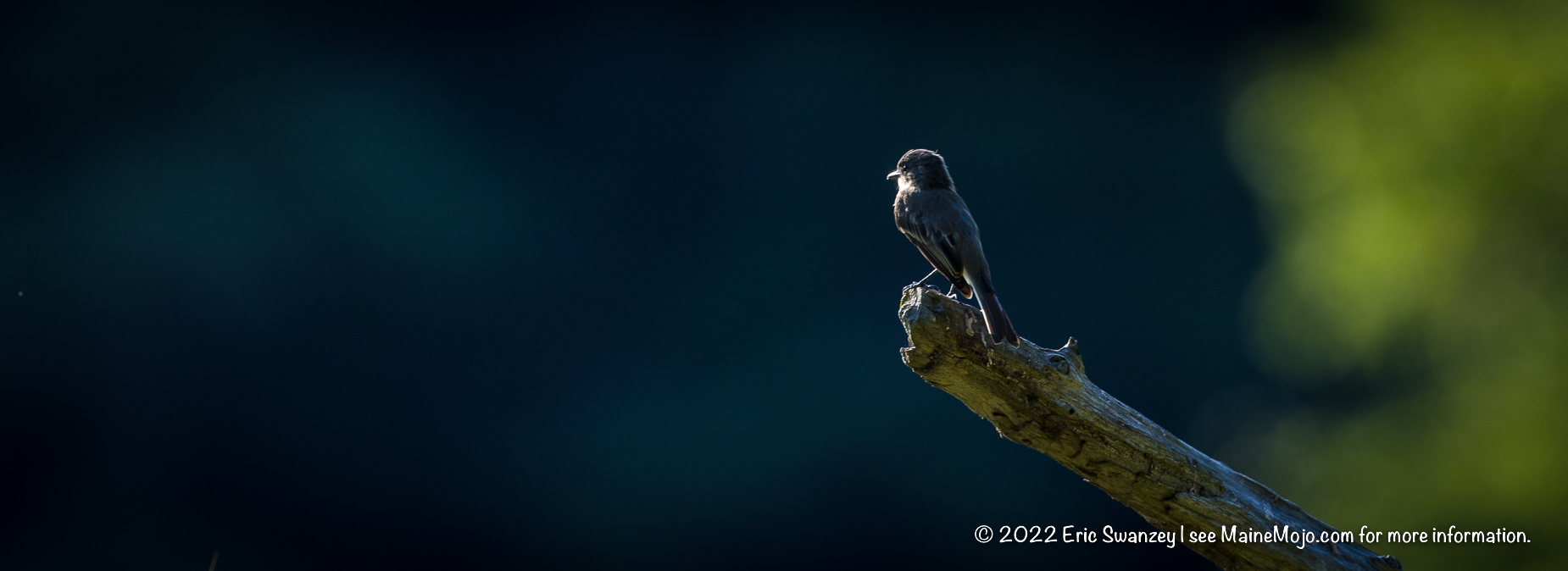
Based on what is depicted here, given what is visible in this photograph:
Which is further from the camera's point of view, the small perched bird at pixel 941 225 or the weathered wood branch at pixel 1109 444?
the small perched bird at pixel 941 225

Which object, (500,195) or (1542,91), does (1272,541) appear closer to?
(1542,91)

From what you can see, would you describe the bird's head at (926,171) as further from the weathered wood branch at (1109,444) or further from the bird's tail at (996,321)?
the weathered wood branch at (1109,444)

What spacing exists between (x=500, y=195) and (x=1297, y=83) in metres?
11.5

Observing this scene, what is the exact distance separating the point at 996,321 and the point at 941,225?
1.53 m

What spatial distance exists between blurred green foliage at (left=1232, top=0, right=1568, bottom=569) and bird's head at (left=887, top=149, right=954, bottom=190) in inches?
141

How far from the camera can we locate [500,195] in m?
14.9

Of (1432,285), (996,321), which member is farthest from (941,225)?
(1432,285)

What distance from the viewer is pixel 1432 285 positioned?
6.44m

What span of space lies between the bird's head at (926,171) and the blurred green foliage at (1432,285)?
359 cm

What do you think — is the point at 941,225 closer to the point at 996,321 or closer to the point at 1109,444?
the point at 996,321

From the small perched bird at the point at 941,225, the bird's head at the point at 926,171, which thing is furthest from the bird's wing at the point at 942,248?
the bird's head at the point at 926,171

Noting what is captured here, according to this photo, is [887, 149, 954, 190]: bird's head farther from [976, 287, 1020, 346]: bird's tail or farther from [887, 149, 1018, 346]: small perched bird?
[976, 287, 1020, 346]: bird's tail

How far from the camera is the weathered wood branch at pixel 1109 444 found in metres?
3.38

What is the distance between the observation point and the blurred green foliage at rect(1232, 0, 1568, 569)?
19.3 feet
